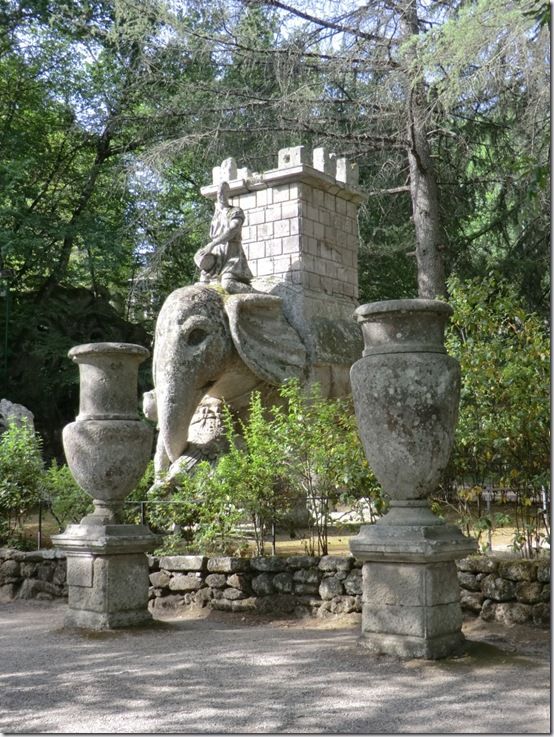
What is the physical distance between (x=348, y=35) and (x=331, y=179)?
2982 mm

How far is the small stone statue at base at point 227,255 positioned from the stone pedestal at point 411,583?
15.5 feet

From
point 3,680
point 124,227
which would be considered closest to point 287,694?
point 3,680

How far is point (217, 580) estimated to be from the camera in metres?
6.76

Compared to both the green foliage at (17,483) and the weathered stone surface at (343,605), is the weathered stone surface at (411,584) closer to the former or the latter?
the weathered stone surface at (343,605)

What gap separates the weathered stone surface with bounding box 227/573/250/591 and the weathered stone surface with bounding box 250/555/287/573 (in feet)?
0.44

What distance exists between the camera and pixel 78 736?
3709mm

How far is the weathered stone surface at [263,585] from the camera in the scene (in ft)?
21.6

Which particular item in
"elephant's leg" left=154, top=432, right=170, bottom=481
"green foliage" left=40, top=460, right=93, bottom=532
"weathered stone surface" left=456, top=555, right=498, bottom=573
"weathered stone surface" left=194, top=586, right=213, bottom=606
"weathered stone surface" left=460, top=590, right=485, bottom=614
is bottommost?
"weathered stone surface" left=194, top=586, right=213, bottom=606

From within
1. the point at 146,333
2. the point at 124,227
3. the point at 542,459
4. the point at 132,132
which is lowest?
the point at 542,459

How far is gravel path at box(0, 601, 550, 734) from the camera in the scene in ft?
12.7

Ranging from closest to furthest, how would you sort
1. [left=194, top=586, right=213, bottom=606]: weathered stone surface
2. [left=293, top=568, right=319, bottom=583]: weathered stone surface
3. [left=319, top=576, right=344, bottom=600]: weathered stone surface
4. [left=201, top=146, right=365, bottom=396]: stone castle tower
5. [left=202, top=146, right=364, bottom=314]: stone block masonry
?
[left=319, top=576, right=344, bottom=600]: weathered stone surface → [left=293, top=568, right=319, bottom=583]: weathered stone surface → [left=194, top=586, right=213, bottom=606]: weathered stone surface → [left=201, top=146, right=365, bottom=396]: stone castle tower → [left=202, top=146, right=364, bottom=314]: stone block masonry

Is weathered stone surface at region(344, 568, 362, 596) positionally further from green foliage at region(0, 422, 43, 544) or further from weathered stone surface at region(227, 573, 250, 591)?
green foliage at region(0, 422, 43, 544)

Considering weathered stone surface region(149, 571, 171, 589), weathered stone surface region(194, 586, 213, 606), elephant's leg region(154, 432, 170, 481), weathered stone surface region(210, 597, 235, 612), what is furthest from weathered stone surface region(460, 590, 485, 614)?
elephant's leg region(154, 432, 170, 481)

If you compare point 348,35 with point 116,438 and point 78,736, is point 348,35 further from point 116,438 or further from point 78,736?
point 78,736
